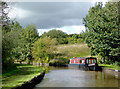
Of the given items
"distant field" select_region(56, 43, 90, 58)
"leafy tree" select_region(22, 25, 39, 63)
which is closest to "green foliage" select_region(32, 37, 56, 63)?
"leafy tree" select_region(22, 25, 39, 63)

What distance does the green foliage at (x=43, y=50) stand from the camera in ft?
162

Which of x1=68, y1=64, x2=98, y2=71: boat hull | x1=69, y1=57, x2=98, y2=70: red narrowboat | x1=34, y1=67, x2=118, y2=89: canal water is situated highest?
x1=69, y1=57, x2=98, y2=70: red narrowboat

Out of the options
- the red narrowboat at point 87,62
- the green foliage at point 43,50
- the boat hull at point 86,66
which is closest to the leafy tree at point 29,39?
the green foliage at point 43,50

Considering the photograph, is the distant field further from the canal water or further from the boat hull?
the canal water

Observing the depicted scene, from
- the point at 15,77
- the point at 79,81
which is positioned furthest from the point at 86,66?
the point at 15,77

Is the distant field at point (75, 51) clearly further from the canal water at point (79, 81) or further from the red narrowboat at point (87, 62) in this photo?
the canal water at point (79, 81)

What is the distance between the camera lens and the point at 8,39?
20188 millimetres

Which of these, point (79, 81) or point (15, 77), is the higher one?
point (15, 77)

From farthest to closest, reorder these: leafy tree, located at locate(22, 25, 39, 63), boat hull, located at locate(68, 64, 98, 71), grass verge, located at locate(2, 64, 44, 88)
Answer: leafy tree, located at locate(22, 25, 39, 63) → boat hull, located at locate(68, 64, 98, 71) → grass verge, located at locate(2, 64, 44, 88)

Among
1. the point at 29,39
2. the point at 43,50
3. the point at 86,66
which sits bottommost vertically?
the point at 86,66

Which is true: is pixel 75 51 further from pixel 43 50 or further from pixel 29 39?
pixel 29 39

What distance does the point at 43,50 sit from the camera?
4962cm

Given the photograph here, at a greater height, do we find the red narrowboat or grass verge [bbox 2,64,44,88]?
the red narrowboat

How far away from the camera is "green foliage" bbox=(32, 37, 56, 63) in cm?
4941
